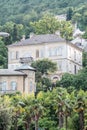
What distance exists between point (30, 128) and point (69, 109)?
25.4 ft

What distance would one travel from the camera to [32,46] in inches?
5054

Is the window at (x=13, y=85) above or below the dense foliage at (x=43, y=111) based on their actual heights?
below

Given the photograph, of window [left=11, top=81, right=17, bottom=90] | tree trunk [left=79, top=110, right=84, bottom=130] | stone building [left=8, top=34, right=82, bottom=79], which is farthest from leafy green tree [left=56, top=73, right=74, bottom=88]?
tree trunk [left=79, top=110, right=84, bottom=130]

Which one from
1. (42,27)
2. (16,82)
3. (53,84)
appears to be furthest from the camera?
(42,27)

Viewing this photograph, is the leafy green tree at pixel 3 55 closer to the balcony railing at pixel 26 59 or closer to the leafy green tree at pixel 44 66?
the balcony railing at pixel 26 59

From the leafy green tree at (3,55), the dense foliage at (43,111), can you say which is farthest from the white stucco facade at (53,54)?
the dense foliage at (43,111)

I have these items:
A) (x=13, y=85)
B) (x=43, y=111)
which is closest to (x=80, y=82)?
(x=13, y=85)

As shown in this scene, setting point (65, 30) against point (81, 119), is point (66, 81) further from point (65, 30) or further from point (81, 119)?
point (65, 30)

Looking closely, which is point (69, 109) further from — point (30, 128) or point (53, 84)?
point (53, 84)

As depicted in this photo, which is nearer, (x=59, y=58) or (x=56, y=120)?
(x=56, y=120)

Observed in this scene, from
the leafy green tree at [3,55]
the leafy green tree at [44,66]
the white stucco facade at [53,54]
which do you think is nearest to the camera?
the leafy green tree at [44,66]

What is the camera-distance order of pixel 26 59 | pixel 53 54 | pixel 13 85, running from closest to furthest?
pixel 13 85 → pixel 26 59 → pixel 53 54

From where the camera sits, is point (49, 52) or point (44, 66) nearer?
point (44, 66)

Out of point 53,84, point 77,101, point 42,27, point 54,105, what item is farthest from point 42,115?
point 42,27
